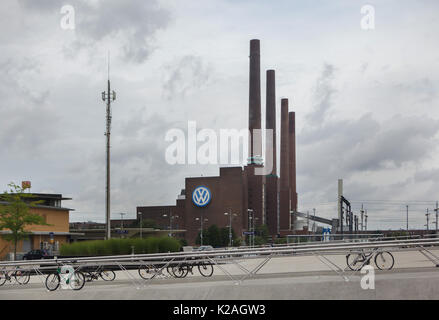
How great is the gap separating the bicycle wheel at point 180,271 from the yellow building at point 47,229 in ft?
120

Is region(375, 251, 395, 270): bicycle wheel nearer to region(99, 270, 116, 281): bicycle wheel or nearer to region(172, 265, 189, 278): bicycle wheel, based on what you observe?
region(172, 265, 189, 278): bicycle wheel

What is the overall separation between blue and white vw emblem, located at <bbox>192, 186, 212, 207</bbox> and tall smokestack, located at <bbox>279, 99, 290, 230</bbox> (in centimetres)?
1639

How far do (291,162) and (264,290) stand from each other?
11292cm

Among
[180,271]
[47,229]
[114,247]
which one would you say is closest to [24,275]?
[180,271]

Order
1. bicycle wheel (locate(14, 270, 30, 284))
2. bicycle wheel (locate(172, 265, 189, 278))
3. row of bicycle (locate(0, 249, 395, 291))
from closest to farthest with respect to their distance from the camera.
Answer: row of bicycle (locate(0, 249, 395, 291))
bicycle wheel (locate(172, 265, 189, 278))
bicycle wheel (locate(14, 270, 30, 284))

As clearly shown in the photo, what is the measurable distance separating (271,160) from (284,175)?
5.59 metres

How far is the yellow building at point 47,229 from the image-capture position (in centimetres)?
6038

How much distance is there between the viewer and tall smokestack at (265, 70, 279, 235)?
385ft

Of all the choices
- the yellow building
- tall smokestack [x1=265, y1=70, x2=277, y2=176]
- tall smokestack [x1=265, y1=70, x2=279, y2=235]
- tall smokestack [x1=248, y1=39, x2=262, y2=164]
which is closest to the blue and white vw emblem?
tall smokestack [x1=265, y1=70, x2=279, y2=235]

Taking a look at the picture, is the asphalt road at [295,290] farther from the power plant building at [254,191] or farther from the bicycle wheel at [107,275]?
the power plant building at [254,191]

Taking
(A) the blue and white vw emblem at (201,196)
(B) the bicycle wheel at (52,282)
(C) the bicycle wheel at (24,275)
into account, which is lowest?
(C) the bicycle wheel at (24,275)

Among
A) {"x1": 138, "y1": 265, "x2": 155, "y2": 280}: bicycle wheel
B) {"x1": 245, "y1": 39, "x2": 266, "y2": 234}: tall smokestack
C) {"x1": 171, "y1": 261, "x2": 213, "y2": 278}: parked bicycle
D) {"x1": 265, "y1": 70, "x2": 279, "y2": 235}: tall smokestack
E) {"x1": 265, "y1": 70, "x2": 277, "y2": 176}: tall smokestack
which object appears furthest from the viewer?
{"x1": 265, "y1": 70, "x2": 279, "y2": 235}: tall smokestack

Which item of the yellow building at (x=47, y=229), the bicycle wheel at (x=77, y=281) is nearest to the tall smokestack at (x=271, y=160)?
the yellow building at (x=47, y=229)
